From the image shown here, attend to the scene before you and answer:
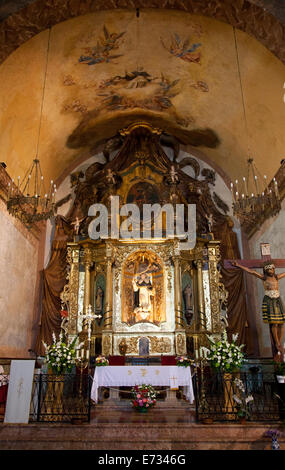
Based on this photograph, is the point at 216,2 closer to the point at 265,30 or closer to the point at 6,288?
the point at 265,30

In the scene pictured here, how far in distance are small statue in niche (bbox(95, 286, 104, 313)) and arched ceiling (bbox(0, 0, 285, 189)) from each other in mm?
Result: 4399

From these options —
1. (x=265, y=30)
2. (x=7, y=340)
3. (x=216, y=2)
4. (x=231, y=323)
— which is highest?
(x=216, y=2)

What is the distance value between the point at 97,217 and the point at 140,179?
6.84 ft

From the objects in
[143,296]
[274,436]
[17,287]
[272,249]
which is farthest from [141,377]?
[272,249]

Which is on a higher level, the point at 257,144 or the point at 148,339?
the point at 257,144

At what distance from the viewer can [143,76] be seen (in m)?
11.2

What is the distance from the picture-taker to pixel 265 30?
7.98 meters

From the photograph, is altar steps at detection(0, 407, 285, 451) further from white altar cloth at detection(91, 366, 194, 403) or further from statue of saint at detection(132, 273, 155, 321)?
statue of saint at detection(132, 273, 155, 321)

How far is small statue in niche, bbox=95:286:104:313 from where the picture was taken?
12.0m

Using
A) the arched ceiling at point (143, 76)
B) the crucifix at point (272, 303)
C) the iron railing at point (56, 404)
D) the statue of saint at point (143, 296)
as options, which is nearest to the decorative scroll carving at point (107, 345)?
the statue of saint at point (143, 296)

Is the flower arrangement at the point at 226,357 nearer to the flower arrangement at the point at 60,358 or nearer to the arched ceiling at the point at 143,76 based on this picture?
the flower arrangement at the point at 60,358

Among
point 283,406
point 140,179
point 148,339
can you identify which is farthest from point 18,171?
point 283,406

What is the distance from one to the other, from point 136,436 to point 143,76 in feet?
31.0

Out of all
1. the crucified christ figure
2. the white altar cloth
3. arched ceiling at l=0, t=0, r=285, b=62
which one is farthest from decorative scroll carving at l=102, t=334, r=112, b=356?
arched ceiling at l=0, t=0, r=285, b=62
